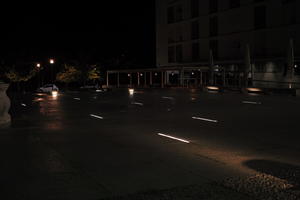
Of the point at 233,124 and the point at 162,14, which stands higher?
the point at 162,14

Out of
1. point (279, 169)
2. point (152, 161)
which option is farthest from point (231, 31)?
point (279, 169)

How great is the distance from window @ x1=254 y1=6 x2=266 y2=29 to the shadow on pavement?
4176cm

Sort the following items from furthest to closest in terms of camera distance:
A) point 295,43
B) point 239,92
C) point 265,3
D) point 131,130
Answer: point 265,3
point 295,43
point 239,92
point 131,130

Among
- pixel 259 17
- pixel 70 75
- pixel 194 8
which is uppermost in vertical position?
pixel 194 8

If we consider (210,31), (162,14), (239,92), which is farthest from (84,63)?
(239,92)

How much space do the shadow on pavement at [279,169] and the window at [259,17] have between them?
137ft

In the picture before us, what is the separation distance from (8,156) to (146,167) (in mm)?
3127

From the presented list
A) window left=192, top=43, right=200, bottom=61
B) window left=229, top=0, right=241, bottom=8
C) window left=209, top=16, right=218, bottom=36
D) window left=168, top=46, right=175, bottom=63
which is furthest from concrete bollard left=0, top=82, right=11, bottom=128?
window left=168, top=46, right=175, bottom=63

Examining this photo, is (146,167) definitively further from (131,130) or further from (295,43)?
(295,43)

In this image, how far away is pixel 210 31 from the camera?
54156 millimetres

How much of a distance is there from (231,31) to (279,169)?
45.6m

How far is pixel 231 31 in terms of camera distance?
50.6 metres

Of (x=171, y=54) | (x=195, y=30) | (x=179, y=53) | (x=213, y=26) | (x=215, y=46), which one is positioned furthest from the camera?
(x=171, y=54)

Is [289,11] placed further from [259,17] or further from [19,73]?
[19,73]
